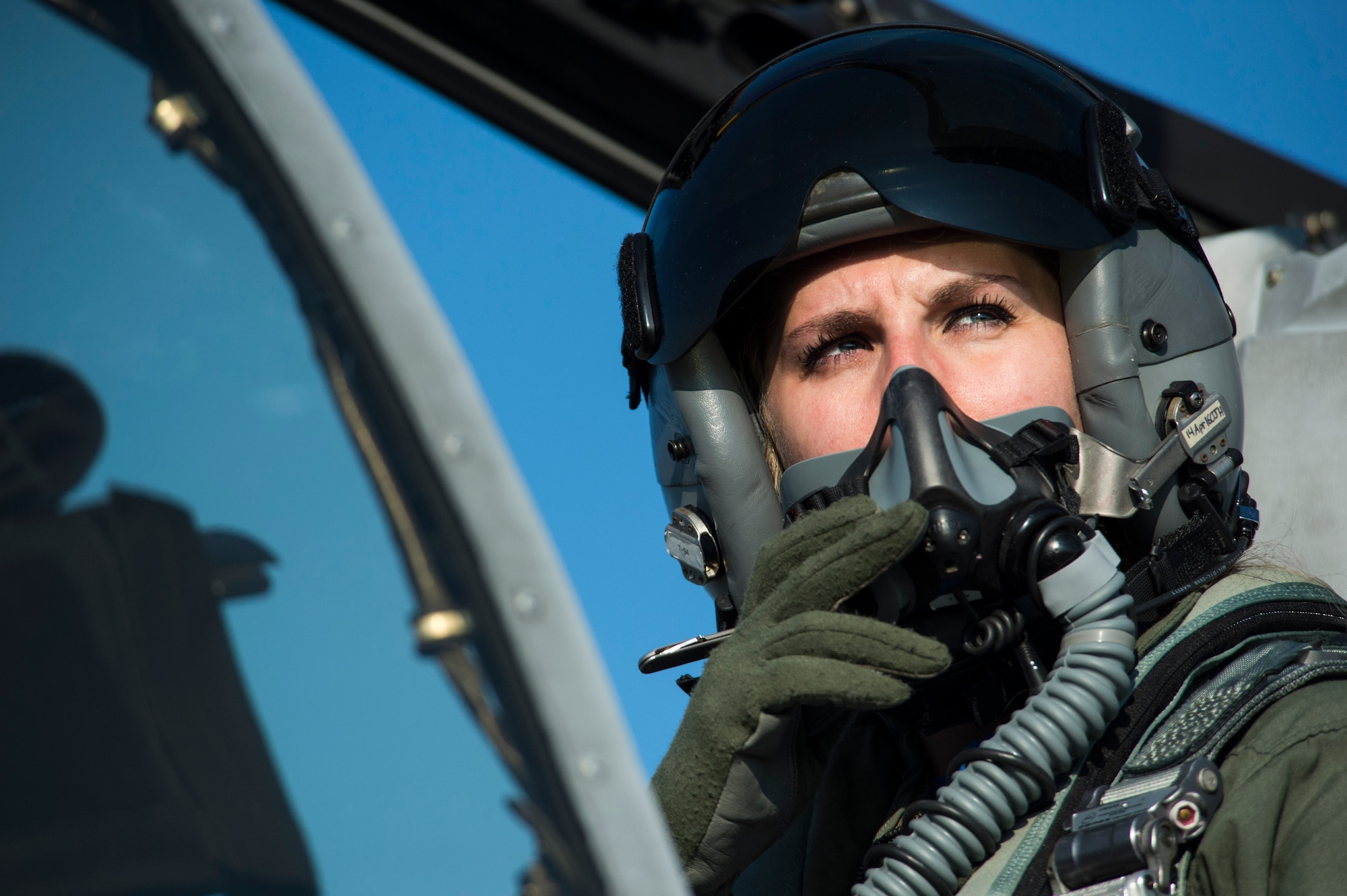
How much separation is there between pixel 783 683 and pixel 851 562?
159mm

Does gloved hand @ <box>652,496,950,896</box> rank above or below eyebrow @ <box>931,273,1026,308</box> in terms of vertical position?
below

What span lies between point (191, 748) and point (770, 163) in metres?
1.29

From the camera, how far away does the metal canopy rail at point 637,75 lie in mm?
2920

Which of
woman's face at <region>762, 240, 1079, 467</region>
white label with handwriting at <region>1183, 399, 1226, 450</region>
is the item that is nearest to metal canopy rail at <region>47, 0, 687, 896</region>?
woman's face at <region>762, 240, 1079, 467</region>

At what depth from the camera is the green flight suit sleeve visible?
107 cm

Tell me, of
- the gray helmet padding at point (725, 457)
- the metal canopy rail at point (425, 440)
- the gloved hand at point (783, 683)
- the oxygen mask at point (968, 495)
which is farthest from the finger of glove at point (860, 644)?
the metal canopy rail at point (425, 440)

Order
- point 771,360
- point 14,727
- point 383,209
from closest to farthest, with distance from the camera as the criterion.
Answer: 1. point 14,727
2. point 383,209
3. point 771,360

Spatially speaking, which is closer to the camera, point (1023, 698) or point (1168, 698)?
point (1168, 698)

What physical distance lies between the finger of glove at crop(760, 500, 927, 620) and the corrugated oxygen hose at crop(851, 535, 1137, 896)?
24 centimetres

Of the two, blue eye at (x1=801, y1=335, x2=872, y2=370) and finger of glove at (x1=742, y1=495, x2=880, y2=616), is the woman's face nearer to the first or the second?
blue eye at (x1=801, y1=335, x2=872, y2=370)

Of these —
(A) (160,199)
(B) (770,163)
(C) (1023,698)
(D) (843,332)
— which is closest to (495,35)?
(B) (770,163)

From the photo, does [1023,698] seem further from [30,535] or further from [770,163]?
[30,535]

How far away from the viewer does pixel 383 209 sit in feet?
2.51

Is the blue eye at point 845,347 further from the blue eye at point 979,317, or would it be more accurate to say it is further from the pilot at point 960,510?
the blue eye at point 979,317
